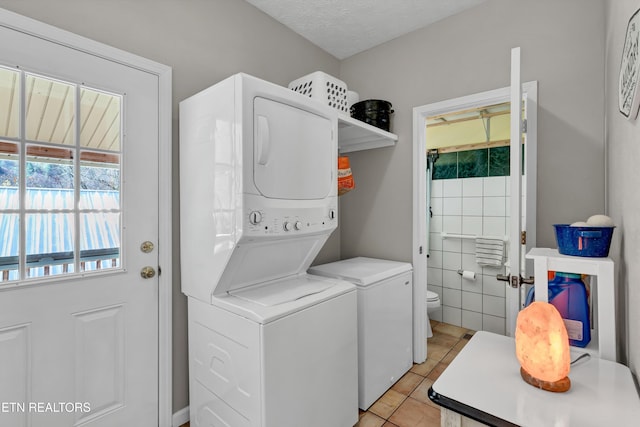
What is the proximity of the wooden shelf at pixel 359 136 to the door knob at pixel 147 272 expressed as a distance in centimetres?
149

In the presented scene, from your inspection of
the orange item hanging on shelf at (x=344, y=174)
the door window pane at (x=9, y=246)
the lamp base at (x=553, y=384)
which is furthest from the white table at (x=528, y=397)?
the door window pane at (x=9, y=246)

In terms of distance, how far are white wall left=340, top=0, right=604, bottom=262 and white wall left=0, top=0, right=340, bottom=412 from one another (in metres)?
0.99

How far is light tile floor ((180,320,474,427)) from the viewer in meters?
1.91

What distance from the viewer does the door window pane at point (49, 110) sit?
1381 mm

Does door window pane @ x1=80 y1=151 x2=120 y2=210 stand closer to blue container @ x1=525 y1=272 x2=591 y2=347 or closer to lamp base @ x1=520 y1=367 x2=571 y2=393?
lamp base @ x1=520 y1=367 x2=571 y2=393

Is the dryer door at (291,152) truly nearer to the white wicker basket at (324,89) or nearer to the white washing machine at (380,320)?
the white wicker basket at (324,89)

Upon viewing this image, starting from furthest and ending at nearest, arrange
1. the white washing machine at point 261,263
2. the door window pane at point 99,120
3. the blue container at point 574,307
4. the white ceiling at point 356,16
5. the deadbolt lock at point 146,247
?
the white ceiling at point 356,16 → the deadbolt lock at point 146,247 → the door window pane at point 99,120 → the white washing machine at point 261,263 → the blue container at point 574,307

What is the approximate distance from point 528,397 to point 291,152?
1349 millimetres

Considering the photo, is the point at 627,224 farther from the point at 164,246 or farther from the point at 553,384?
the point at 164,246

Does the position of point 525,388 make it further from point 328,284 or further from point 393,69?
A: point 393,69

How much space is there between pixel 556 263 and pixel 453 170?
8.24 feet

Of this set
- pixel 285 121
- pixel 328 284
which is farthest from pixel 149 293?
pixel 285 121

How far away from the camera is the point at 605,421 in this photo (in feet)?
2.47

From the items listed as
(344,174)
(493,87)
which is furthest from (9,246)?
(493,87)
